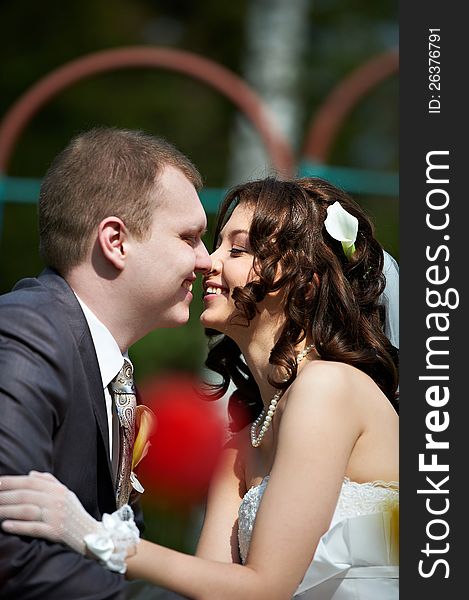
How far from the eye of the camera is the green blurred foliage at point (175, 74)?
39.9 ft

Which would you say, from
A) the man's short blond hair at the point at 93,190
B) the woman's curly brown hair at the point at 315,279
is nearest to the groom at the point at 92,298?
the man's short blond hair at the point at 93,190

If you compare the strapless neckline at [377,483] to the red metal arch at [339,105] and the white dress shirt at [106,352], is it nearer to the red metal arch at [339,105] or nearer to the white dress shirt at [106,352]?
the white dress shirt at [106,352]

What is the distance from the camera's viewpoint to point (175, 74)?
12.7 m

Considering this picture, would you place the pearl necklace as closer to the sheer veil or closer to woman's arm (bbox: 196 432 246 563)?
woman's arm (bbox: 196 432 246 563)

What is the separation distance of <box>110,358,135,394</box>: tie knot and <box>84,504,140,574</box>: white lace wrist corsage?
0.51m

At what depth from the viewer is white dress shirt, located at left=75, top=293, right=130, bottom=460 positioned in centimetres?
334

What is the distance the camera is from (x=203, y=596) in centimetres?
308

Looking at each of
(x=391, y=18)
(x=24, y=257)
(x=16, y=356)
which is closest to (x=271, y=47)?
(x=391, y=18)

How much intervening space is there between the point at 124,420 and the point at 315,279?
80 cm

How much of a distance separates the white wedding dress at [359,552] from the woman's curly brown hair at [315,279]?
46 centimetres

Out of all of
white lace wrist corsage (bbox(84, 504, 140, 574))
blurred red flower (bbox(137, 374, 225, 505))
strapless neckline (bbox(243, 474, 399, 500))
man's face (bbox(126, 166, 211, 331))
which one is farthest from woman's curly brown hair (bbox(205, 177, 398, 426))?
blurred red flower (bbox(137, 374, 225, 505))

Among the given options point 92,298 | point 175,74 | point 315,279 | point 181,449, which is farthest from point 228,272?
point 175,74

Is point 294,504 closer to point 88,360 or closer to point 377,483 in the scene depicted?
point 377,483

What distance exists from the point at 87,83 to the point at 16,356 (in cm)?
978
